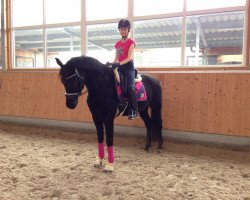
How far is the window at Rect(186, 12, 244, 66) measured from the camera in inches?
173

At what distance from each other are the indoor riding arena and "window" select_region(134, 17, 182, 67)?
0.02 metres

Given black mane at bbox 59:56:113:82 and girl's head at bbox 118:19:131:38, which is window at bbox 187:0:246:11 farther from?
black mane at bbox 59:56:113:82

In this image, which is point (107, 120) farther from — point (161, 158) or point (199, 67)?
point (199, 67)

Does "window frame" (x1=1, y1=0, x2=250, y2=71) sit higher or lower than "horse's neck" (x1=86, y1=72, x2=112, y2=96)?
higher

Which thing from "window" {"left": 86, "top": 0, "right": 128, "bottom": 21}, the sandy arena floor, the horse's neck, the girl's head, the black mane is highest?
"window" {"left": 86, "top": 0, "right": 128, "bottom": 21}

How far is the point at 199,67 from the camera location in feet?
14.7

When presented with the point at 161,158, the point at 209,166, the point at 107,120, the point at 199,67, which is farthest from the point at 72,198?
the point at 199,67

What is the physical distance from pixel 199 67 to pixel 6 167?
3.48m

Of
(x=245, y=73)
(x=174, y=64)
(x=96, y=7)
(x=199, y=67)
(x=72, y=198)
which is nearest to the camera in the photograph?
(x=72, y=198)

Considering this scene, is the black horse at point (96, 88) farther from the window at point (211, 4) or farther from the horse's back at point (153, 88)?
the window at point (211, 4)

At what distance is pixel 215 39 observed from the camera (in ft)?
15.4

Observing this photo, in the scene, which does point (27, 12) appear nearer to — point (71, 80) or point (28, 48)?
point (28, 48)

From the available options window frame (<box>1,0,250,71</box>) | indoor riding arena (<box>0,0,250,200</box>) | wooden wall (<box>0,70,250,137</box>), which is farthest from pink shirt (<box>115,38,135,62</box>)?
window frame (<box>1,0,250,71</box>)

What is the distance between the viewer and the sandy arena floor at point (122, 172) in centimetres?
250
